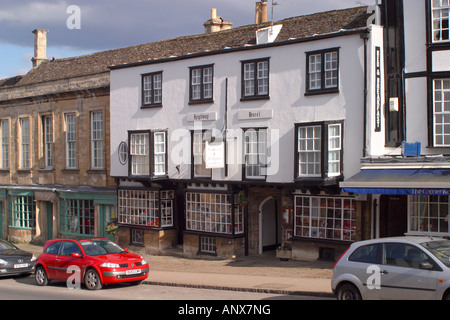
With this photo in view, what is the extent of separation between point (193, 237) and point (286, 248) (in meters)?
4.65

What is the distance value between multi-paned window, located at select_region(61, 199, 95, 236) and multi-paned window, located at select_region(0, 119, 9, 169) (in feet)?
21.7

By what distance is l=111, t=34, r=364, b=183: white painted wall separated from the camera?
2033cm

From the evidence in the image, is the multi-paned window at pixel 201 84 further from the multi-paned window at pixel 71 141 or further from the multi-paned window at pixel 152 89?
the multi-paned window at pixel 71 141

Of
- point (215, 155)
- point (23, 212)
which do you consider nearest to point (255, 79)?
point (215, 155)

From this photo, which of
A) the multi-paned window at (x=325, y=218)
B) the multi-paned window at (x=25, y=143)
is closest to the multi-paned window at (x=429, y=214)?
the multi-paned window at (x=325, y=218)

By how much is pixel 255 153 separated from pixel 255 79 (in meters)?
2.83

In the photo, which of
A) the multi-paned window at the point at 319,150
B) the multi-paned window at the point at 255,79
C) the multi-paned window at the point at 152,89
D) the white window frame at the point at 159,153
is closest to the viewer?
the multi-paned window at the point at 319,150

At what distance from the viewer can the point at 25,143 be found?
1394 inches

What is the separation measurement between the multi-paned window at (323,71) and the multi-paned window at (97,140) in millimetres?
12917

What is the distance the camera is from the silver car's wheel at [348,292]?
42.7ft

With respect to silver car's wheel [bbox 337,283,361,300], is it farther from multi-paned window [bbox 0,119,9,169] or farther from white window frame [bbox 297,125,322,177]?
multi-paned window [bbox 0,119,9,169]
